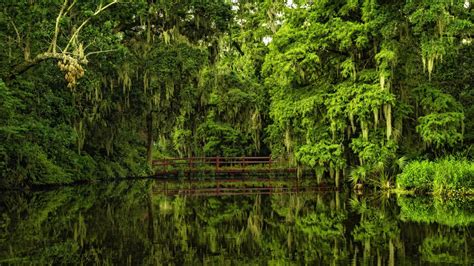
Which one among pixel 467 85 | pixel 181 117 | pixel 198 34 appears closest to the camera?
pixel 467 85

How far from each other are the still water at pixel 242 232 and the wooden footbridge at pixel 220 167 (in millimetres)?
20348

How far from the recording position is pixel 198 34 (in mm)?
28891

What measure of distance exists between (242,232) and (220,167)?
2886 centimetres

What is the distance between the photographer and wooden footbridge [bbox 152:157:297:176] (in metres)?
38.9

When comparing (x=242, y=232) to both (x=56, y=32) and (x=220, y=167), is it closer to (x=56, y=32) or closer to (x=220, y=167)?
(x=56, y=32)

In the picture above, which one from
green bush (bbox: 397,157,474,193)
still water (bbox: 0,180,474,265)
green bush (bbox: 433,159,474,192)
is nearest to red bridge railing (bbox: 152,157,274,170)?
green bush (bbox: 397,157,474,193)

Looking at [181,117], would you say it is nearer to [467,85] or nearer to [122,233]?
[467,85]

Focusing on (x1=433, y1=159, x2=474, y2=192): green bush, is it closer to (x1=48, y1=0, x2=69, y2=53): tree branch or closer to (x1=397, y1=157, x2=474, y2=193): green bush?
(x1=397, y1=157, x2=474, y2=193): green bush

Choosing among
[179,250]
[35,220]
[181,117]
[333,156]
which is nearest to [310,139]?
[333,156]

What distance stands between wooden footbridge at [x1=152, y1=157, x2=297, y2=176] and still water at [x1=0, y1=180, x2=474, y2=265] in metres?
20.3

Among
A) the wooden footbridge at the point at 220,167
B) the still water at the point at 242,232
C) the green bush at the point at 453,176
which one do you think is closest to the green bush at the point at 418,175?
the green bush at the point at 453,176

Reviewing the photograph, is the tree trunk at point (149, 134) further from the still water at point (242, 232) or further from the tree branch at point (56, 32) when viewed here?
the still water at point (242, 232)

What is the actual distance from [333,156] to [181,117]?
56.8ft

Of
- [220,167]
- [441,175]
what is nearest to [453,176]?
[441,175]
